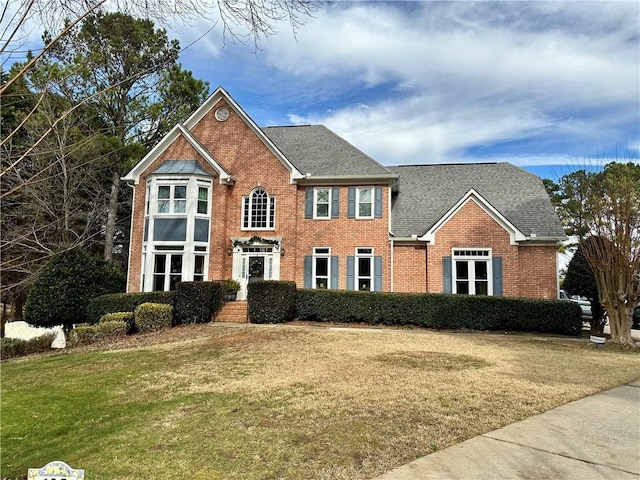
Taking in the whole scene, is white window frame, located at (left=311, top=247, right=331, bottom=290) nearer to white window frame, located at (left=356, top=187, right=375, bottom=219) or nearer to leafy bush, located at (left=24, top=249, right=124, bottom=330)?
white window frame, located at (left=356, top=187, right=375, bottom=219)

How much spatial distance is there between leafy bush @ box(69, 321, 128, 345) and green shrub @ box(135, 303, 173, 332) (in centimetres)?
56

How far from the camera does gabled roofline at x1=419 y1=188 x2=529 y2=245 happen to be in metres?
17.6

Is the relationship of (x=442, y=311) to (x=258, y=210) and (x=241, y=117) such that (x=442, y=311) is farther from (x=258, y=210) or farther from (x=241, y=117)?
(x=241, y=117)

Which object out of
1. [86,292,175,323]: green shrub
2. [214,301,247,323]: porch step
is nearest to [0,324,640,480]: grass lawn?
[86,292,175,323]: green shrub

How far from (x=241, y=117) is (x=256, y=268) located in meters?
7.40

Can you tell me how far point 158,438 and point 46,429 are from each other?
1981 millimetres

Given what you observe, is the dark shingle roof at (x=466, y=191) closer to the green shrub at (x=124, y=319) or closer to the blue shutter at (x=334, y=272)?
the blue shutter at (x=334, y=272)

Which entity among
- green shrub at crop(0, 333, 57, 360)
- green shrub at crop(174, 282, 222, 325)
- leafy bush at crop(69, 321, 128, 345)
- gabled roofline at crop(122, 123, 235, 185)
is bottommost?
green shrub at crop(0, 333, 57, 360)

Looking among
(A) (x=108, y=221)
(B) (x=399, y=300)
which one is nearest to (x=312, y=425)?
(B) (x=399, y=300)

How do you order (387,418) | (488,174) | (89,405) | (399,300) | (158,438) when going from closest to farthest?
(158,438) → (387,418) → (89,405) → (399,300) → (488,174)

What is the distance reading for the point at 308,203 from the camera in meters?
20.0

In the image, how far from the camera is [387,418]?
537cm

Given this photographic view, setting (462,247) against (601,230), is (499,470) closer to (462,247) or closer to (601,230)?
(601,230)

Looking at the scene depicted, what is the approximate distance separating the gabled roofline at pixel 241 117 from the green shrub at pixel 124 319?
9059mm
